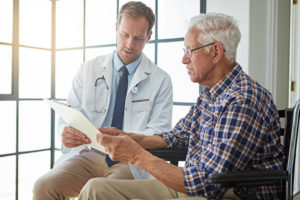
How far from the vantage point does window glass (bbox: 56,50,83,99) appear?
3.65 metres

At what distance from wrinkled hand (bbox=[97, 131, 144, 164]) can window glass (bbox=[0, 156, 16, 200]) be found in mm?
2554

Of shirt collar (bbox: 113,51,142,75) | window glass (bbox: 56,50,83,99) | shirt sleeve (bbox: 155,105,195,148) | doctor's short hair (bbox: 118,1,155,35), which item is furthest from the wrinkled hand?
window glass (bbox: 56,50,83,99)

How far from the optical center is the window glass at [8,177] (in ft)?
11.1

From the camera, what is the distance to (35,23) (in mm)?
3719

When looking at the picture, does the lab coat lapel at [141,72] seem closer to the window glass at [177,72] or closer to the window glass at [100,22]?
the window glass at [177,72]

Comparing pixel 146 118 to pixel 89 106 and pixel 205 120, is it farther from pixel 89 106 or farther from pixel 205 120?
pixel 205 120

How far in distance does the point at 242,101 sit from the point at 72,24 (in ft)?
9.90

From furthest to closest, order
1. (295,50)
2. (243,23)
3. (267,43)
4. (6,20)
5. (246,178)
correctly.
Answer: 1. (6,20)
2. (295,50)
3. (267,43)
4. (243,23)
5. (246,178)

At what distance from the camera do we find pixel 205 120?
4.19 ft

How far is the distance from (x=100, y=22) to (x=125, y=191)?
2459 millimetres

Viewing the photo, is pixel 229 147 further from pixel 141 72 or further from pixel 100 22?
pixel 100 22

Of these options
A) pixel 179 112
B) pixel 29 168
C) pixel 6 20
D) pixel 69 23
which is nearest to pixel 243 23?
pixel 179 112

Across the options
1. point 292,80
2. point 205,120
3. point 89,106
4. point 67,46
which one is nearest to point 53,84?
point 67,46

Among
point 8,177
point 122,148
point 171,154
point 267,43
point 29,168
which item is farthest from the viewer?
point 29,168
